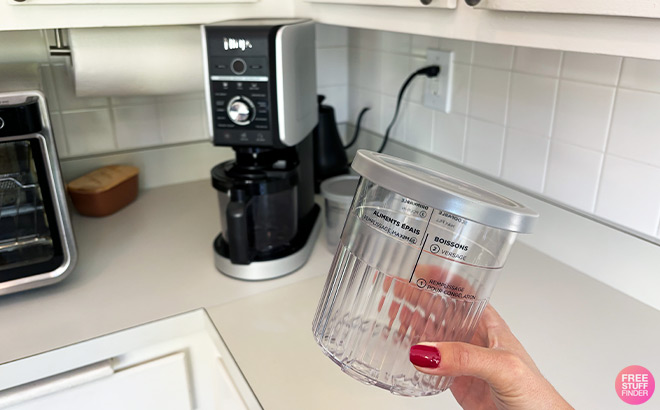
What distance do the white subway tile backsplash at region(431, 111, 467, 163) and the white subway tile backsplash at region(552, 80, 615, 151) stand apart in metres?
0.23

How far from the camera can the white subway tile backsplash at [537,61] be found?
0.88 metres

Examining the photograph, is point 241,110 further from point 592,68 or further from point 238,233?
point 592,68

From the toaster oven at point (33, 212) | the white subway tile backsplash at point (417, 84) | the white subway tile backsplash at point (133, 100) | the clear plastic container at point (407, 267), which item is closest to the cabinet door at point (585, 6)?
the clear plastic container at point (407, 267)

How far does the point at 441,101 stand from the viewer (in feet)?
3.71

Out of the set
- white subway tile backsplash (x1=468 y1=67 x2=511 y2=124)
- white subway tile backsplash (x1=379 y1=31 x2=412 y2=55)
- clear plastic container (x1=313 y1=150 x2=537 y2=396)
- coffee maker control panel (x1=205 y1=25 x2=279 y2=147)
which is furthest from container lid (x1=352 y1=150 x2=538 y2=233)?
white subway tile backsplash (x1=379 y1=31 x2=412 y2=55)

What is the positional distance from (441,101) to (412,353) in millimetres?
776

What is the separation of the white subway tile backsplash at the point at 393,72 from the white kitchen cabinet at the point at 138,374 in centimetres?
73

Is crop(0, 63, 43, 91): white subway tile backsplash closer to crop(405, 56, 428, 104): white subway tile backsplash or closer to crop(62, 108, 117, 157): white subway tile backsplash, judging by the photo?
crop(62, 108, 117, 157): white subway tile backsplash

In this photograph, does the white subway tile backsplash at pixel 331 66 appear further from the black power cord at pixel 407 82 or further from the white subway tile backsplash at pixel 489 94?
the white subway tile backsplash at pixel 489 94

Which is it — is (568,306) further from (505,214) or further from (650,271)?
(505,214)

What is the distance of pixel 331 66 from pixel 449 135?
46 centimetres

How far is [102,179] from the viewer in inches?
47.6

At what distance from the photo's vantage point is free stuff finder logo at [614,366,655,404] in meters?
0.67

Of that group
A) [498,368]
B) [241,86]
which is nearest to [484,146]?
[241,86]
